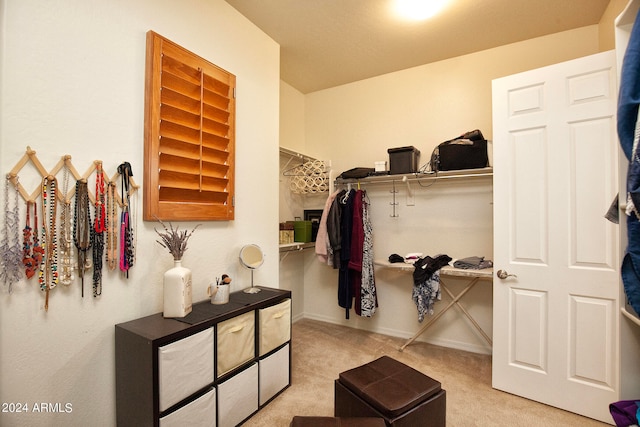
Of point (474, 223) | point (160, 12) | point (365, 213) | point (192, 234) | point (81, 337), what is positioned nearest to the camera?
point (81, 337)

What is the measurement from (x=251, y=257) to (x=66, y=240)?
1126 mm

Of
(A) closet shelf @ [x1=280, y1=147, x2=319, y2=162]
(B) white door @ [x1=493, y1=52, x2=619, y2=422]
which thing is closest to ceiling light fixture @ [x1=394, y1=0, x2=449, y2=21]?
(B) white door @ [x1=493, y1=52, x2=619, y2=422]

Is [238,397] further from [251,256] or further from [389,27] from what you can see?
[389,27]

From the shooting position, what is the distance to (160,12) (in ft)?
5.85

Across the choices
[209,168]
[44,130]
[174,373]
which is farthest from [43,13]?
[174,373]

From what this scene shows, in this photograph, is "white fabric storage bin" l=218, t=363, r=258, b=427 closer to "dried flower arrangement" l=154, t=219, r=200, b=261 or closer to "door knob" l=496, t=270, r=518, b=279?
"dried flower arrangement" l=154, t=219, r=200, b=261

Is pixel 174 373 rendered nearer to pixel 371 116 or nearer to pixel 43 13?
pixel 43 13

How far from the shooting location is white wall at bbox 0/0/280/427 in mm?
1231

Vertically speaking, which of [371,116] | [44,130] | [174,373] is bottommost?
[174,373]

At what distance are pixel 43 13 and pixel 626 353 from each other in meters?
3.12

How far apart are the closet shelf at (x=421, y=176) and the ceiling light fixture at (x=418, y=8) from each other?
132 centimetres

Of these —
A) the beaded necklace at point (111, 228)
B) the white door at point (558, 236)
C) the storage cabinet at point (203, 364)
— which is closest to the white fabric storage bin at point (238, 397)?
the storage cabinet at point (203, 364)

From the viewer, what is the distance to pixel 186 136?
187 cm

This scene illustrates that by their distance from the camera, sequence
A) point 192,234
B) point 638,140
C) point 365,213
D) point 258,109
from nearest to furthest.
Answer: point 638,140 → point 192,234 → point 258,109 → point 365,213
